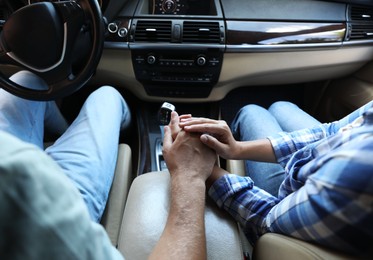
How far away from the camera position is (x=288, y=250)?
488mm

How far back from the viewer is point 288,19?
47.3 inches

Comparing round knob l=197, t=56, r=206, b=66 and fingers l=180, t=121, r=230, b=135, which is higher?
round knob l=197, t=56, r=206, b=66

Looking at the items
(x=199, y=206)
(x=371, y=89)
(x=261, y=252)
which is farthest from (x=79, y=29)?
→ (x=371, y=89)

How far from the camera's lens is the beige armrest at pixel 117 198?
2.32 ft

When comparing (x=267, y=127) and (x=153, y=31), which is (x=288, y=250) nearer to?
(x=267, y=127)

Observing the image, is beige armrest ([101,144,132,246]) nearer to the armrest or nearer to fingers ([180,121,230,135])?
fingers ([180,121,230,135])

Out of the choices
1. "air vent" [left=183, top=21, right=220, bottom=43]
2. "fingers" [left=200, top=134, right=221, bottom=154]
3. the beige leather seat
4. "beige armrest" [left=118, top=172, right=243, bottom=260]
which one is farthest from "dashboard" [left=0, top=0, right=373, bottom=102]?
the beige leather seat

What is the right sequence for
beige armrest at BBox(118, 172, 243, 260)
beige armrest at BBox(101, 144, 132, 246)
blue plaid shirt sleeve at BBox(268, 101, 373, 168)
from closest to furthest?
beige armrest at BBox(118, 172, 243, 260)
beige armrest at BBox(101, 144, 132, 246)
blue plaid shirt sleeve at BBox(268, 101, 373, 168)

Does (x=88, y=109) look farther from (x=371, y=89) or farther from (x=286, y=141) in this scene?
(x=371, y=89)

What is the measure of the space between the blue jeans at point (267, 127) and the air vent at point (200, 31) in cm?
32

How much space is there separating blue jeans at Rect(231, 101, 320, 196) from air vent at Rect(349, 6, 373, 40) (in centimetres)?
43

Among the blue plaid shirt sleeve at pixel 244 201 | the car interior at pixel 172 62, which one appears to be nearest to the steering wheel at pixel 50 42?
the car interior at pixel 172 62

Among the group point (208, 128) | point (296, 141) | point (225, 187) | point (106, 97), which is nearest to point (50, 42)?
point (106, 97)

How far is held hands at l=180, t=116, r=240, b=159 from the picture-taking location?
2.55 ft
